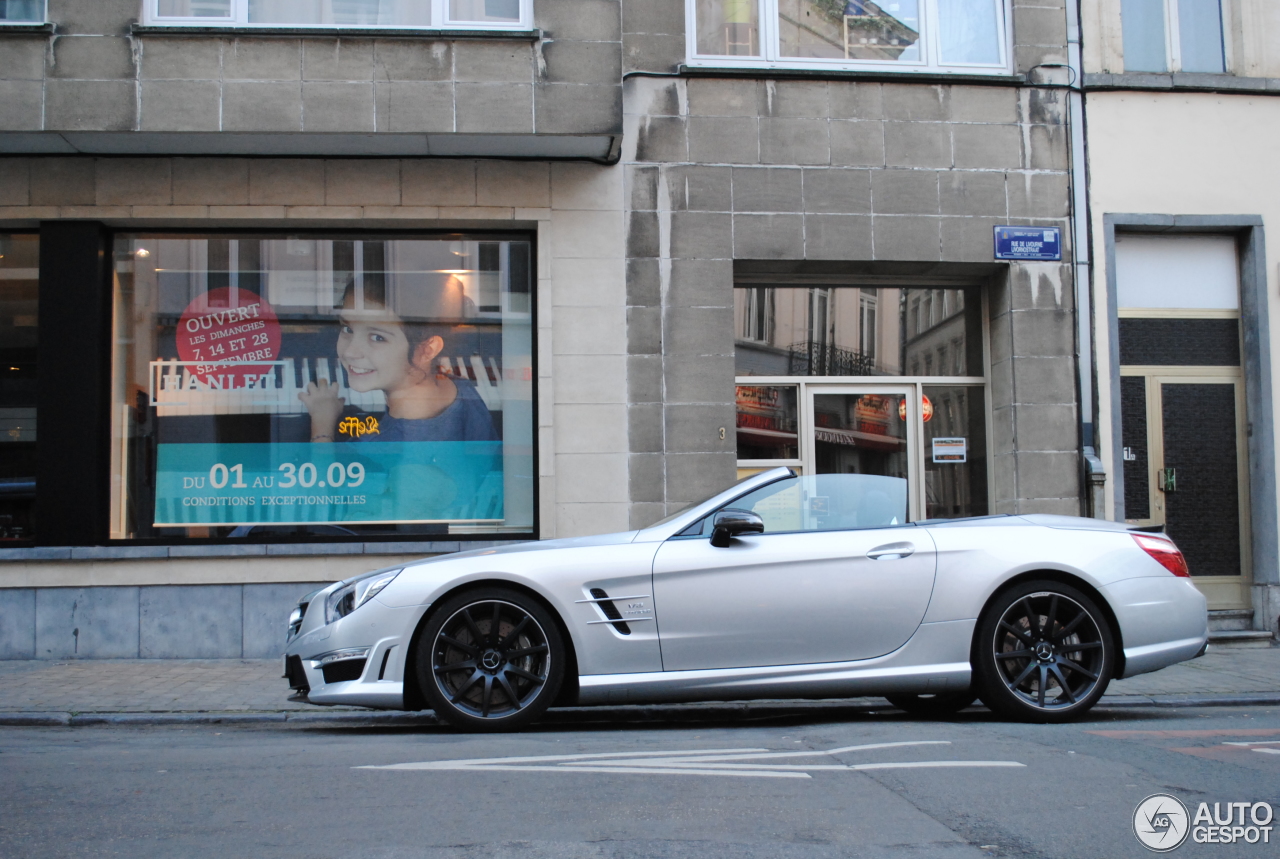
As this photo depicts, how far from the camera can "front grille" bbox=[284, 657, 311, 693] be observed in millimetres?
6180

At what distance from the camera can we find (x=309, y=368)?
10930 mm

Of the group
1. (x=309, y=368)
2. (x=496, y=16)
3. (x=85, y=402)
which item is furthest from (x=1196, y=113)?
(x=85, y=402)

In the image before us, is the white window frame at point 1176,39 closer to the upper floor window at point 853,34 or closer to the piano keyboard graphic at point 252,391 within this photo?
the upper floor window at point 853,34

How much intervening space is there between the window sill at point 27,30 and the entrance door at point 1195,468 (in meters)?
10.3

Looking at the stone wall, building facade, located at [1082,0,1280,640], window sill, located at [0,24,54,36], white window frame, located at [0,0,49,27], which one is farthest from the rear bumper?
white window frame, located at [0,0,49,27]

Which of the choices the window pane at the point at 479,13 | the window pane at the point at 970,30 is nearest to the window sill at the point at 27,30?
the window pane at the point at 479,13

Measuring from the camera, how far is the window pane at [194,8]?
10141 millimetres

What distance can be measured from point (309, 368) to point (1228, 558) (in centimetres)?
912

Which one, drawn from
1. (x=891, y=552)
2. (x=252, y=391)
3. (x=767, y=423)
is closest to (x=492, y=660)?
(x=891, y=552)

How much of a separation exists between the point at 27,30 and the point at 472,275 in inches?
167

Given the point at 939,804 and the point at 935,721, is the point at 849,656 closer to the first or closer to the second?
Answer: the point at 935,721

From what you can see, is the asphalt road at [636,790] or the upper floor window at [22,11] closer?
the asphalt road at [636,790]

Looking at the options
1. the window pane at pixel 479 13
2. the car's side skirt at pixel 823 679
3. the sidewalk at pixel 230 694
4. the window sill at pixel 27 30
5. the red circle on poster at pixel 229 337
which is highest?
the window pane at pixel 479 13

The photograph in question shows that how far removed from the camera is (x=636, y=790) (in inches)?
177
